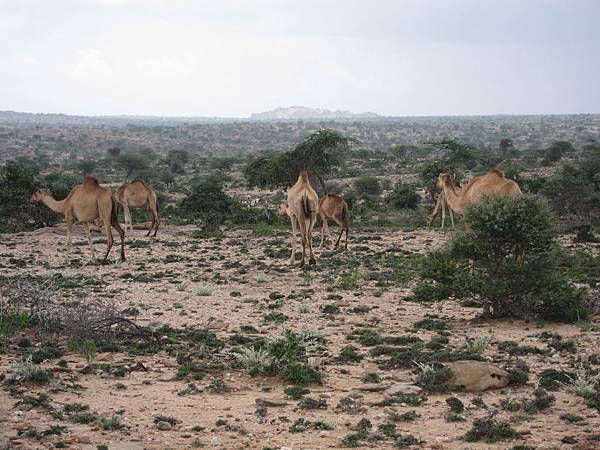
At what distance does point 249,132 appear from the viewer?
119 meters

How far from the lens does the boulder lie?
8820 millimetres

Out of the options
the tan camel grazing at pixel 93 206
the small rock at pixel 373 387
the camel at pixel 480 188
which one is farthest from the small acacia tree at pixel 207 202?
the small rock at pixel 373 387

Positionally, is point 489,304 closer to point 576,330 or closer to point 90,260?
point 576,330

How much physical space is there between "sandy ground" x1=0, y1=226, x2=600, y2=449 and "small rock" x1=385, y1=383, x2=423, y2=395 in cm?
10

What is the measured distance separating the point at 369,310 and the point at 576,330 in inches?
131

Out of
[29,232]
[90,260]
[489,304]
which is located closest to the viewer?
[489,304]

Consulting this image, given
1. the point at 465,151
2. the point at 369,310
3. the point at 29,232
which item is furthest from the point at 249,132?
the point at 369,310

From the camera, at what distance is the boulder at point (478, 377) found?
8820mm

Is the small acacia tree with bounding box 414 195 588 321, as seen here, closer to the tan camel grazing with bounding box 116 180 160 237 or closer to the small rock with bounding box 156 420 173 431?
the small rock with bounding box 156 420 173 431

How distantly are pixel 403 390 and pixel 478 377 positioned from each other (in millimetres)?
829

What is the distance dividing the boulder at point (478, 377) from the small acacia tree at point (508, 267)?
11.0 feet

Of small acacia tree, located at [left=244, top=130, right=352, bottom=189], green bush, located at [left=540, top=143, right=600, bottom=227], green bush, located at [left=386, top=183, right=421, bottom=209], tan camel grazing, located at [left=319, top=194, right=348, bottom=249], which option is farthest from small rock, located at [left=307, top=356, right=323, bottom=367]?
green bush, located at [left=386, top=183, right=421, bottom=209]

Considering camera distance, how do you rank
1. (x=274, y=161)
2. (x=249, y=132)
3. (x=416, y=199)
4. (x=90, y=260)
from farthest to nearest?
(x=249, y=132)
(x=416, y=199)
(x=274, y=161)
(x=90, y=260)

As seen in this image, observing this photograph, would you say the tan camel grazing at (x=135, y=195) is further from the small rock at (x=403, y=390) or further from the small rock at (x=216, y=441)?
the small rock at (x=216, y=441)
